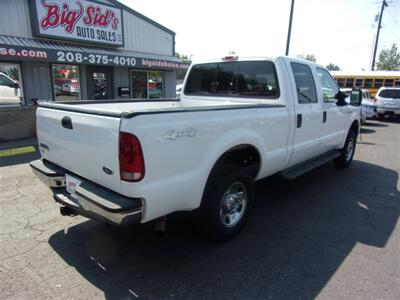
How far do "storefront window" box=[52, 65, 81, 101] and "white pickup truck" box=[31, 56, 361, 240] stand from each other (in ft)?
23.9

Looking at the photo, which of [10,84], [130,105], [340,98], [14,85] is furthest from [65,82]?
[340,98]

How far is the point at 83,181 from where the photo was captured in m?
2.85

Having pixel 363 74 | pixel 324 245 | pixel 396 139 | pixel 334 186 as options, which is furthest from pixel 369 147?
pixel 363 74

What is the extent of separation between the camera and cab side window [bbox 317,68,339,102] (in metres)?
5.07

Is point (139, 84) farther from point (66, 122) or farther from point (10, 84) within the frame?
point (66, 122)

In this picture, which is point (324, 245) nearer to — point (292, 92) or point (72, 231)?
point (292, 92)

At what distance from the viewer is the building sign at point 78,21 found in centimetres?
979

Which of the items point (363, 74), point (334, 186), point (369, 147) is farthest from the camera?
point (363, 74)

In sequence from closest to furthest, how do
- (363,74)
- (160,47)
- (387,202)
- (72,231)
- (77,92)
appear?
1. (72,231)
2. (387,202)
3. (77,92)
4. (160,47)
5. (363,74)

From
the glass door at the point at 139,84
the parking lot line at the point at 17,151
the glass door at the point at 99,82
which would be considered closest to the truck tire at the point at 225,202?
the parking lot line at the point at 17,151

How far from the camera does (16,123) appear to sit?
8891 mm

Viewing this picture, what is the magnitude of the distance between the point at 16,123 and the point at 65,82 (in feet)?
9.41

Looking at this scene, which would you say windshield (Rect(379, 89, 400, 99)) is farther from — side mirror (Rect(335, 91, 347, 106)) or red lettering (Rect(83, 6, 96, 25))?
red lettering (Rect(83, 6, 96, 25))

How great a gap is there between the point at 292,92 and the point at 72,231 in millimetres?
3303
